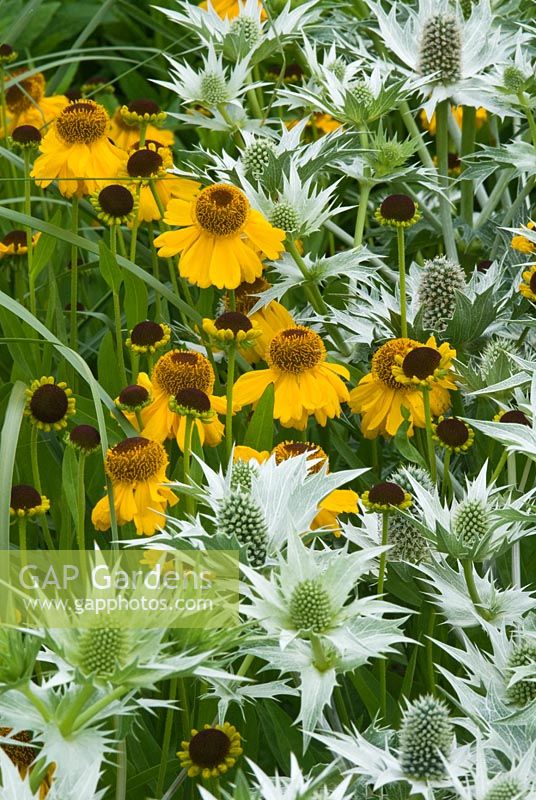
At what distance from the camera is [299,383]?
130 centimetres

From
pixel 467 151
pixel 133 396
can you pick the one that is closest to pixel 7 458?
pixel 133 396

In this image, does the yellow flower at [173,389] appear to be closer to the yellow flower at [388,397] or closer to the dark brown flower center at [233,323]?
the dark brown flower center at [233,323]

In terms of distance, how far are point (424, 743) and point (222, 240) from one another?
0.71 m

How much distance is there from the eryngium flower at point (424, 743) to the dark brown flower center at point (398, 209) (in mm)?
625

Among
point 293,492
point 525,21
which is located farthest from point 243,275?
point 525,21

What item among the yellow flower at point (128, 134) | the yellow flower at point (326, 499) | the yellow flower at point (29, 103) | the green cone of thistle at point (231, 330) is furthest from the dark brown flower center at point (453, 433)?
the yellow flower at point (29, 103)

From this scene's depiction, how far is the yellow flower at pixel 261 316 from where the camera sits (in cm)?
144

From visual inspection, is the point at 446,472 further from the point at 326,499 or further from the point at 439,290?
the point at 439,290

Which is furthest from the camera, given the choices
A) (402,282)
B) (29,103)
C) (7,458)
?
(29,103)

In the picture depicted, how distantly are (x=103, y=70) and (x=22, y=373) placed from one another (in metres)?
1.90

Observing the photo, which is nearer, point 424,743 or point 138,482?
point 424,743

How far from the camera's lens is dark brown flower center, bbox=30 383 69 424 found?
1.15 m

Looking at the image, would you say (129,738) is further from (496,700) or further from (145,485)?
(496,700)

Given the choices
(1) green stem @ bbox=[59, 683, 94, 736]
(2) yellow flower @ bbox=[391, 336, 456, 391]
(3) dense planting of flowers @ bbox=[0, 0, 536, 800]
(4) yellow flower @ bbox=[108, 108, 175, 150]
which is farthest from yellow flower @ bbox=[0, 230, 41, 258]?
(1) green stem @ bbox=[59, 683, 94, 736]
